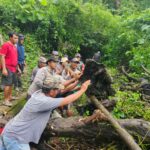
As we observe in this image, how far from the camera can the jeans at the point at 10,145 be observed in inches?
212

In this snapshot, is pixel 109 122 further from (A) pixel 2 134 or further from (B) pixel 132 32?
(B) pixel 132 32

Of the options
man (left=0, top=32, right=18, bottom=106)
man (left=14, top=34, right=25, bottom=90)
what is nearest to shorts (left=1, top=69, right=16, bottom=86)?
man (left=0, top=32, right=18, bottom=106)

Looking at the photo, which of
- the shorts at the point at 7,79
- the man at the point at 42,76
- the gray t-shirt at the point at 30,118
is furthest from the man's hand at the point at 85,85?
the shorts at the point at 7,79

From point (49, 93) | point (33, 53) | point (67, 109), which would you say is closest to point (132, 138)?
point (49, 93)

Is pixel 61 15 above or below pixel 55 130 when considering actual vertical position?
above

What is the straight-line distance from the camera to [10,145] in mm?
5371

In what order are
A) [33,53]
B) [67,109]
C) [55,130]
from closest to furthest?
1. [55,130]
2. [67,109]
3. [33,53]

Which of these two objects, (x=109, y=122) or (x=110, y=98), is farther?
(x=110, y=98)

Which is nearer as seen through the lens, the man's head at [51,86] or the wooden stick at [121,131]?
the man's head at [51,86]

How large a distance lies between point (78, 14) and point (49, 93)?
13650 mm

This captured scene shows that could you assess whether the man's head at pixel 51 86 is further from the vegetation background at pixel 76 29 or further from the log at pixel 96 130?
the vegetation background at pixel 76 29

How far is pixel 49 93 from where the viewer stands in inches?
217

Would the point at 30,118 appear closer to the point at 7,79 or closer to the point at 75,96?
the point at 75,96

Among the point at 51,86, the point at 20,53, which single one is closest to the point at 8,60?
the point at 20,53
